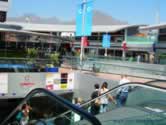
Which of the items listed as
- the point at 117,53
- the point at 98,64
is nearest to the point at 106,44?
the point at 98,64

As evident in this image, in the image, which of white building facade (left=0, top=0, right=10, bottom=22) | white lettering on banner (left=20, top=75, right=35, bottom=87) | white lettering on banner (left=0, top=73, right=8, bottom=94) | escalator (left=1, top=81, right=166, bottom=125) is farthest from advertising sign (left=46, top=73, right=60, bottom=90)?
white building facade (left=0, top=0, right=10, bottom=22)

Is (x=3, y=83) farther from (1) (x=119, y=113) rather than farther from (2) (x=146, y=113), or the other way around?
Result: (2) (x=146, y=113)

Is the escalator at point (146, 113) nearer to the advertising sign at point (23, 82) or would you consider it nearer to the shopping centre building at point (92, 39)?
the advertising sign at point (23, 82)

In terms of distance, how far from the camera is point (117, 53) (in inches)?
2616

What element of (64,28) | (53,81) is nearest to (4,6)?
(53,81)

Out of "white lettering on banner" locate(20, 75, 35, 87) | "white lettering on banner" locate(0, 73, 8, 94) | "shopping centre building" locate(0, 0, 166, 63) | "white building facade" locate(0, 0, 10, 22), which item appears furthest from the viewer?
"white building facade" locate(0, 0, 10, 22)

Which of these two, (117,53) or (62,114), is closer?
(62,114)

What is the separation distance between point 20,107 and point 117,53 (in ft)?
202

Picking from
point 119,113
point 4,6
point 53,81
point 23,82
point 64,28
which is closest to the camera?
point 119,113

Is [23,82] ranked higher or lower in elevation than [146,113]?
lower

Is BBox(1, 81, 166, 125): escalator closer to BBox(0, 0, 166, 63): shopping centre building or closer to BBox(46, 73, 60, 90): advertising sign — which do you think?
BBox(46, 73, 60, 90): advertising sign

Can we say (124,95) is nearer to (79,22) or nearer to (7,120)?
(7,120)

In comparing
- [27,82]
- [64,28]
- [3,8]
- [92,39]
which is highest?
[3,8]

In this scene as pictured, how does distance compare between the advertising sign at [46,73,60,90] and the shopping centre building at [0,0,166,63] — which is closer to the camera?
the advertising sign at [46,73,60,90]
